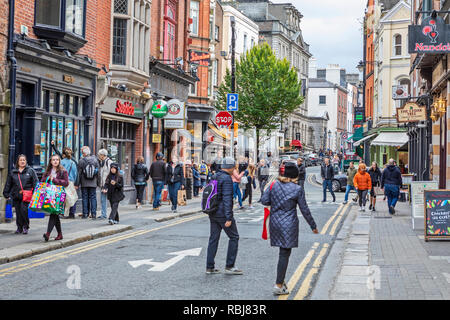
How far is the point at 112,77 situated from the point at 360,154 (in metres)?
35.5

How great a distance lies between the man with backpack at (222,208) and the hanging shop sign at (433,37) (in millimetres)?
8414

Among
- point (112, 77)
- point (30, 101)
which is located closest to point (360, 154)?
point (112, 77)

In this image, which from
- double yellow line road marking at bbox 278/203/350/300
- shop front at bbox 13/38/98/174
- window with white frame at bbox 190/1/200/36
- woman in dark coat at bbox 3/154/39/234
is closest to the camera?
double yellow line road marking at bbox 278/203/350/300

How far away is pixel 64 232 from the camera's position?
13.6 meters

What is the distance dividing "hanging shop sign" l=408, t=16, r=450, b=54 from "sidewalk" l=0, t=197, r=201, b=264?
8.28 m

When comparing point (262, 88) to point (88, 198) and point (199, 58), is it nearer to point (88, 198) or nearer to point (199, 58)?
point (199, 58)

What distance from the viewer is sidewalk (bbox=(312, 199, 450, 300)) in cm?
781

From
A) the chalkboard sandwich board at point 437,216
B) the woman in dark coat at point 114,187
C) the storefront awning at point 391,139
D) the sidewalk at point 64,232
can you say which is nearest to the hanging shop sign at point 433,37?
the chalkboard sandwich board at point 437,216

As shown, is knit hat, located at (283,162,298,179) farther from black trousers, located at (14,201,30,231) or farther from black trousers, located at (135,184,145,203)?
black trousers, located at (135,184,145,203)

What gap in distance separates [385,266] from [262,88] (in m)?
39.2

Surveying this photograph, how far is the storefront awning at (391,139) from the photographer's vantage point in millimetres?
41516

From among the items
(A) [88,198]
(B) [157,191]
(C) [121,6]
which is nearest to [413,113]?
(B) [157,191]

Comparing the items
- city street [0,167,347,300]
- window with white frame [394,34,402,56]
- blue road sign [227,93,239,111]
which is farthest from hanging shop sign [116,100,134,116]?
window with white frame [394,34,402,56]

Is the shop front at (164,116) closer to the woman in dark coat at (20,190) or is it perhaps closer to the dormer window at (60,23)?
the dormer window at (60,23)
